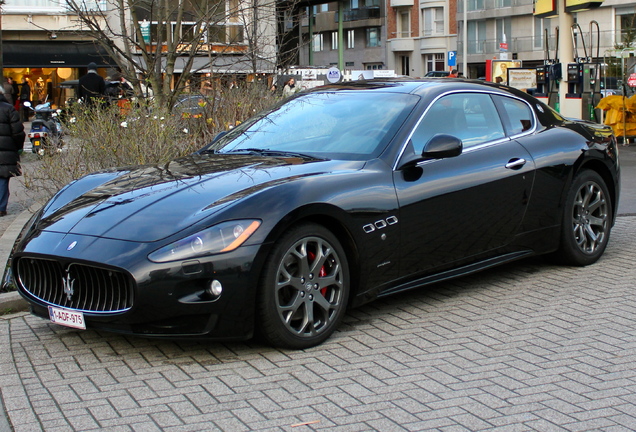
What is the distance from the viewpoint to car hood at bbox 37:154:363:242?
15.7ft

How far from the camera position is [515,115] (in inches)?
268

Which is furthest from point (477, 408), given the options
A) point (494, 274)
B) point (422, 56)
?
point (422, 56)

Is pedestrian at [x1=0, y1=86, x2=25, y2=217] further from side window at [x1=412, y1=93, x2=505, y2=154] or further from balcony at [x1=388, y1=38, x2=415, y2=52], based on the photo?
balcony at [x1=388, y1=38, x2=415, y2=52]

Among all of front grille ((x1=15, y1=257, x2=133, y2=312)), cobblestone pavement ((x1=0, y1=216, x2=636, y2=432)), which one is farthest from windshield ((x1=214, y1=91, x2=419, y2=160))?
front grille ((x1=15, y1=257, x2=133, y2=312))

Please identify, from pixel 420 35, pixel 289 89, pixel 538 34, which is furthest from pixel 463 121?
pixel 420 35

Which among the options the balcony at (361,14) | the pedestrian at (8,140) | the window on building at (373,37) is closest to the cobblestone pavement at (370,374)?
the pedestrian at (8,140)

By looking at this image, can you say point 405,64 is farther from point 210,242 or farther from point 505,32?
point 210,242

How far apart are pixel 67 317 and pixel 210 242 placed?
962mm

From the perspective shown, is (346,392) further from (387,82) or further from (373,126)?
(387,82)

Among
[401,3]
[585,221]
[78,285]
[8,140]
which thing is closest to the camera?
[78,285]

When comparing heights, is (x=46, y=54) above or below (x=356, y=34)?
below

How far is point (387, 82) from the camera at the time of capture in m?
6.62

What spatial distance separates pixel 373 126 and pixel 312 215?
1.11 m

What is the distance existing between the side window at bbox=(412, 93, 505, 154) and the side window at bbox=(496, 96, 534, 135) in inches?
4.5
